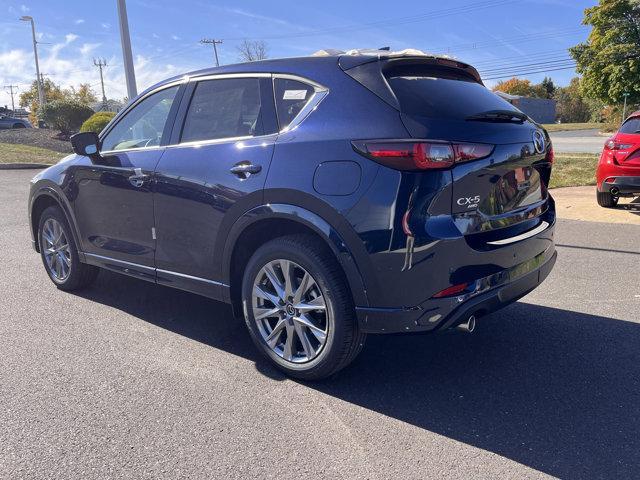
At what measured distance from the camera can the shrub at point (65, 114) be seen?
24969 millimetres

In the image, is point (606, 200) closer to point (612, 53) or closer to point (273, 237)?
point (273, 237)

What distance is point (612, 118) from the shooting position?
54250mm

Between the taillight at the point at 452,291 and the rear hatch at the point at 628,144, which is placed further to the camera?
the rear hatch at the point at 628,144

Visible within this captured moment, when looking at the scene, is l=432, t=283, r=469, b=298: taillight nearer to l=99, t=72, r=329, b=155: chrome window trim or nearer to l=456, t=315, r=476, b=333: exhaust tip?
l=456, t=315, r=476, b=333: exhaust tip

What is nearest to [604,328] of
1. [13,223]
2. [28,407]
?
[28,407]

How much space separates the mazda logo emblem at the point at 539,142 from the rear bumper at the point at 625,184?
205 inches

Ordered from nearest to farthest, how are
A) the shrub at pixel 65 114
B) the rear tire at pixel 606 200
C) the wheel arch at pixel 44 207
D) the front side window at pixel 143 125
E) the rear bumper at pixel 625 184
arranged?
1. the front side window at pixel 143 125
2. the wheel arch at pixel 44 207
3. the rear bumper at pixel 625 184
4. the rear tire at pixel 606 200
5. the shrub at pixel 65 114

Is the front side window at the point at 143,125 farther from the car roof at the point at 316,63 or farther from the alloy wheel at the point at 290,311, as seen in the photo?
the alloy wheel at the point at 290,311

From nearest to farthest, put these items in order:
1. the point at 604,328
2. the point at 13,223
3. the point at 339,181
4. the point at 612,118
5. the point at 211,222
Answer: the point at 339,181, the point at 211,222, the point at 604,328, the point at 13,223, the point at 612,118

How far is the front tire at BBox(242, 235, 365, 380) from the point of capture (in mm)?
3074

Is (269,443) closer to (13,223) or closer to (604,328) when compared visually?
(604,328)

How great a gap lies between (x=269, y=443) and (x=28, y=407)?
1421mm

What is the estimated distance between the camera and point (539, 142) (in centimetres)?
346

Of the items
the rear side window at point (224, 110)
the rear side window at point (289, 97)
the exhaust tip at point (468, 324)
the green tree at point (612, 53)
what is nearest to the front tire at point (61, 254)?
the rear side window at point (224, 110)
